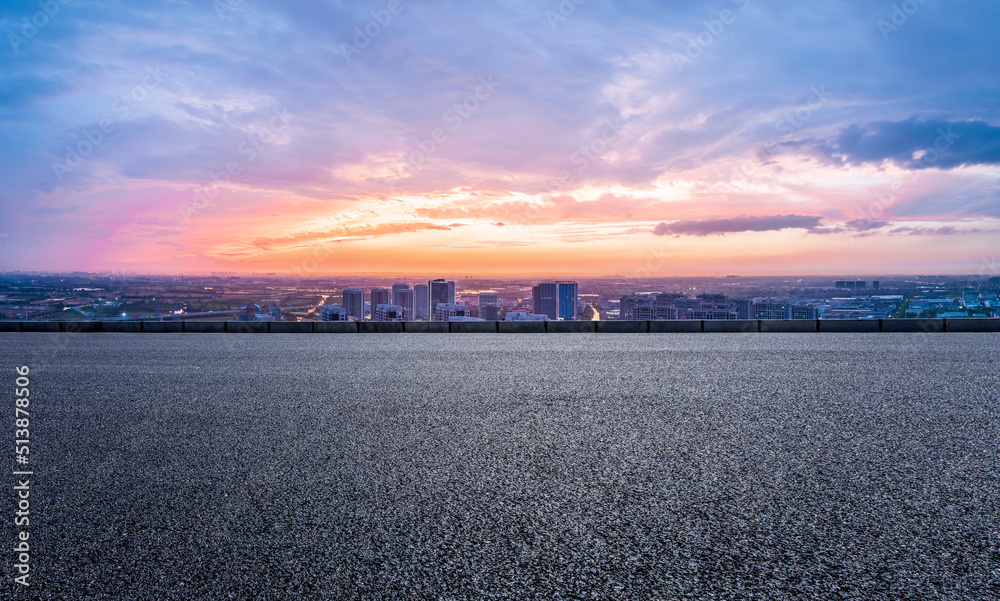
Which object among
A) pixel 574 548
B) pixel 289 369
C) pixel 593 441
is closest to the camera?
pixel 574 548

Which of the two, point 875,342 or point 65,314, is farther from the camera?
point 65,314

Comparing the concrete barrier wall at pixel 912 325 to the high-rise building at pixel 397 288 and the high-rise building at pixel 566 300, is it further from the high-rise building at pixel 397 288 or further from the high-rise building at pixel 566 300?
the high-rise building at pixel 397 288

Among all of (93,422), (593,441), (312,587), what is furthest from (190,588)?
(93,422)

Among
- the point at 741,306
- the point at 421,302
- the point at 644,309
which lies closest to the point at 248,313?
the point at 421,302

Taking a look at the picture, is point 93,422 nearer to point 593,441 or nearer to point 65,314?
point 593,441

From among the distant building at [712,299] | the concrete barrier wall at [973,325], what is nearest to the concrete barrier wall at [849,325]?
the concrete barrier wall at [973,325]

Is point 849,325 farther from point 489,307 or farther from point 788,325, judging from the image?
point 489,307
